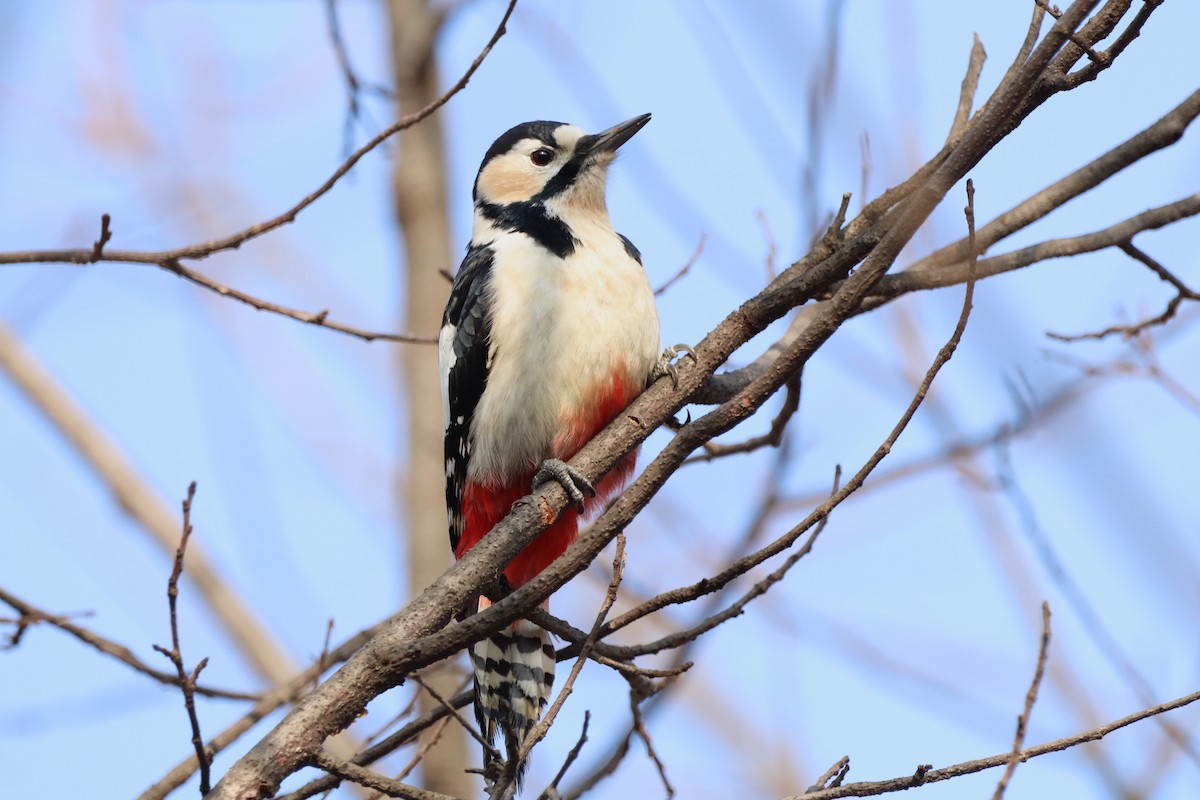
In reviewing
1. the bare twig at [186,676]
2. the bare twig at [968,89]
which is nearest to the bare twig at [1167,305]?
the bare twig at [968,89]

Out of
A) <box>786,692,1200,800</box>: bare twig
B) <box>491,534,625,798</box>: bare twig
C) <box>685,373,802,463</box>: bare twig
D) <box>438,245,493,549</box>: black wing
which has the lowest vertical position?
<box>786,692,1200,800</box>: bare twig

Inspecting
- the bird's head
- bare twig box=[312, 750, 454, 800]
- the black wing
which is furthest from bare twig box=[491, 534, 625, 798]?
the bird's head

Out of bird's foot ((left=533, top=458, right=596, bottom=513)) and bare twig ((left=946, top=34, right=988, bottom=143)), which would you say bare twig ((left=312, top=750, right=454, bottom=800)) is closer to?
bird's foot ((left=533, top=458, right=596, bottom=513))

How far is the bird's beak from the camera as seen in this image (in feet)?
15.7

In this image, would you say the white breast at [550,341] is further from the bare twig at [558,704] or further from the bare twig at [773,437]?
the bare twig at [558,704]

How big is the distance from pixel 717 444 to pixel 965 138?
188 centimetres

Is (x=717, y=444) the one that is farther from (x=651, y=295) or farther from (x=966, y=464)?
(x=966, y=464)

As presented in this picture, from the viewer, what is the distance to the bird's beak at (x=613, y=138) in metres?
4.78

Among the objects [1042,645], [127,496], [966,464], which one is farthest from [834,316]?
[127,496]

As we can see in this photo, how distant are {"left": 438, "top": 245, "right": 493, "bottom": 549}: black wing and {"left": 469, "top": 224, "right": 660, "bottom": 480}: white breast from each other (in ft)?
0.17

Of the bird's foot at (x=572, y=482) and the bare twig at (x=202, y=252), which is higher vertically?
the bare twig at (x=202, y=252)

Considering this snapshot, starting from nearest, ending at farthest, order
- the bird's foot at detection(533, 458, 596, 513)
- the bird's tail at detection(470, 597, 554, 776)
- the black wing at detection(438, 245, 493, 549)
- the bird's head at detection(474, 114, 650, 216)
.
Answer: the bird's foot at detection(533, 458, 596, 513) → the bird's tail at detection(470, 597, 554, 776) → the black wing at detection(438, 245, 493, 549) → the bird's head at detection(474, 114, 650, 216)

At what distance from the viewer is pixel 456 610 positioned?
9.36ft

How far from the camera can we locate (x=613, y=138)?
4793 millimetres
